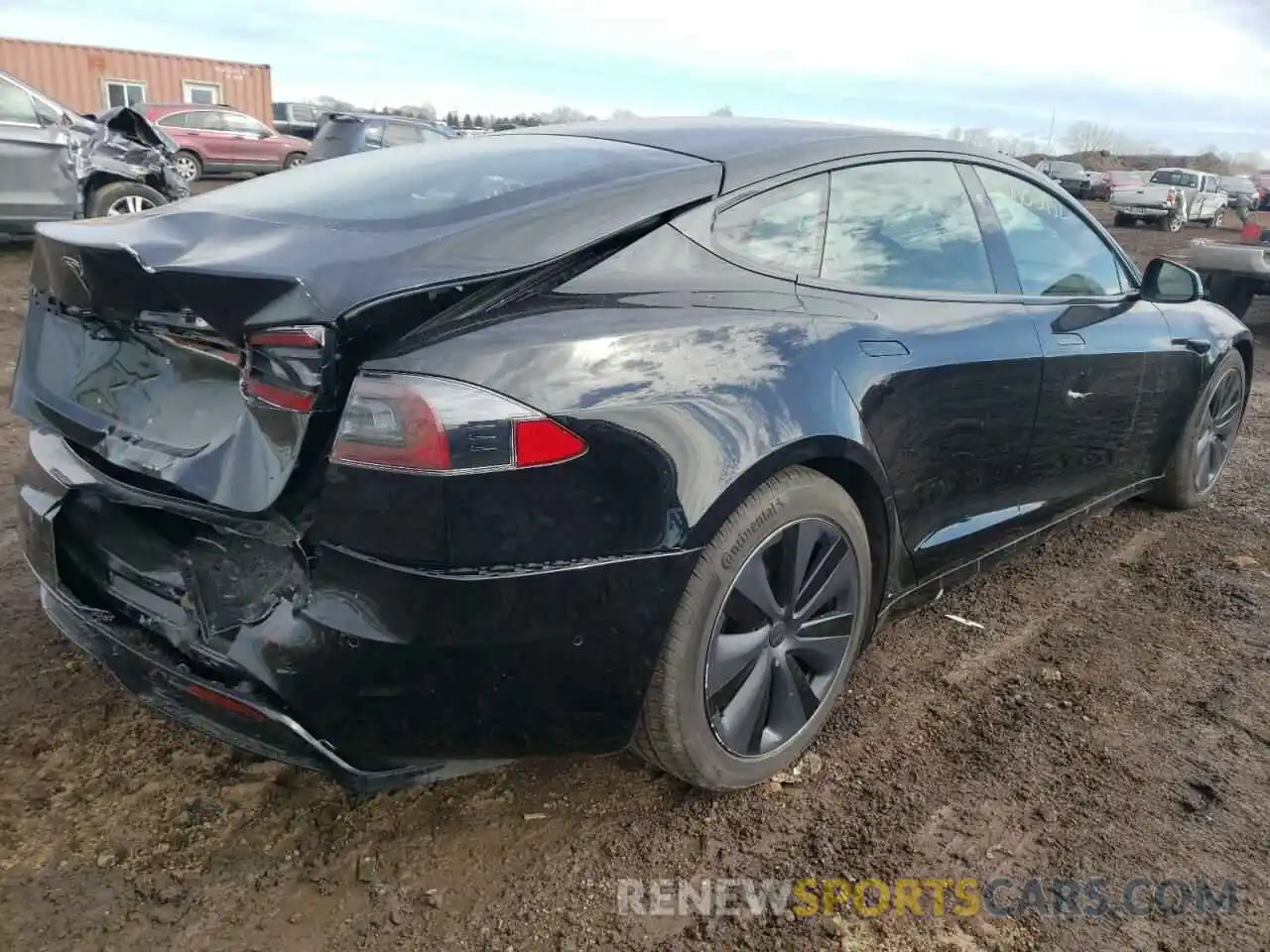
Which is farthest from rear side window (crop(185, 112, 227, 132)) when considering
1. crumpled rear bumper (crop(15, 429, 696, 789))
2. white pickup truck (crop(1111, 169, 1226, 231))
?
white pickup truck (crop(1111, 169, 1226, 231))

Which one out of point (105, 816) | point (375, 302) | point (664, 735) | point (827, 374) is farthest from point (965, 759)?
point (105, 816)

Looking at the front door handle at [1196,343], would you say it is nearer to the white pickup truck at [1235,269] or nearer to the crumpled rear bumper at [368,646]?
the crumpled rear bumper at [368,646]

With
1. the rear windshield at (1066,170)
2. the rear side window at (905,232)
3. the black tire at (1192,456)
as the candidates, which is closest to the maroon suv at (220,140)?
the black tire at (1192,456)

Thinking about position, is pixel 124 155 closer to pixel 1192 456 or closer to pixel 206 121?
pixel 1192 456

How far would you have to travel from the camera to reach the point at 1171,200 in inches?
1025

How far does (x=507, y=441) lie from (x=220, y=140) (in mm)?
22146

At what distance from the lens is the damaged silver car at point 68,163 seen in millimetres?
8641

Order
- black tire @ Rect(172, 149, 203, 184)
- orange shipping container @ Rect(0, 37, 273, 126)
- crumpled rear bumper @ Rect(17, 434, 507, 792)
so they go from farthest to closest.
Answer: orange shipping container @ Rect(0, 37, 273, 126), black tire @ Rect(172, 149, 203, 184), crumpled rear bumper @ Rect(17, 434, 507, 792)

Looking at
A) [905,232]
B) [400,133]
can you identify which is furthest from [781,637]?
[400,133]

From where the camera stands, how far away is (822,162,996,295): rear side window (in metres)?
2.50

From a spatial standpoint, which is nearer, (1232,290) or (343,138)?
(1232,290)

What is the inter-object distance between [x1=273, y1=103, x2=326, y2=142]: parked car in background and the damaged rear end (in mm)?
32544

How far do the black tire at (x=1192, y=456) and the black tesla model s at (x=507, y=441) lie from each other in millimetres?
1894

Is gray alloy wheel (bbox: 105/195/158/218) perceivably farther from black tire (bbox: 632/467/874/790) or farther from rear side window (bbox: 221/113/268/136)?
rear side window (bbox: 221/113/268/136)
